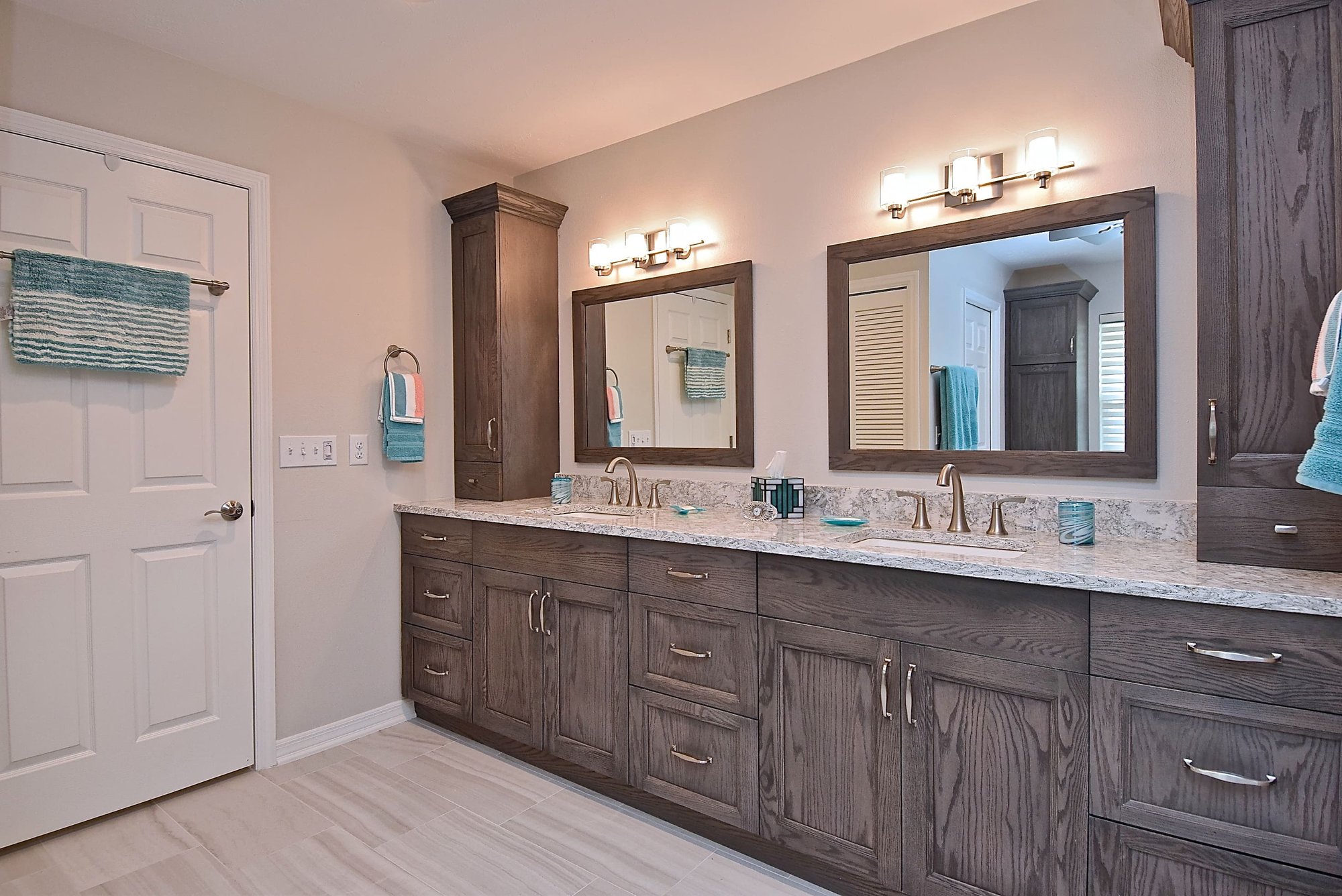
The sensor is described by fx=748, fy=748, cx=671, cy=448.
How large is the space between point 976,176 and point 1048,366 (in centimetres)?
61

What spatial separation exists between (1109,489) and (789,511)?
95 centimetres

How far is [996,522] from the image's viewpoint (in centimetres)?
220

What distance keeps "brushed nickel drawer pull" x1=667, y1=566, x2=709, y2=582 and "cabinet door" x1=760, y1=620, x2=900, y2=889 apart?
0.75 feet

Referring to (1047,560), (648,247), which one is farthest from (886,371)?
(648,247)

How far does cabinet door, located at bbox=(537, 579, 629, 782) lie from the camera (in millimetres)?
2367

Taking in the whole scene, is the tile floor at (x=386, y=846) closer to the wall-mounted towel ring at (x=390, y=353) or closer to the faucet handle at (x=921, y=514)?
the faucet handle at (x=921, y=514)

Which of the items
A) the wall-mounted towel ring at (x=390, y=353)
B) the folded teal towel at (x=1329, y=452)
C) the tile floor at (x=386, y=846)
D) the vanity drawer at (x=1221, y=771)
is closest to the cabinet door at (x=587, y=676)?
the tile floor at (x=386, y=846)

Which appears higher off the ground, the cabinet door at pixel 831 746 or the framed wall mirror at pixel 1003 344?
the framed wall mirror at pixel 1003 344

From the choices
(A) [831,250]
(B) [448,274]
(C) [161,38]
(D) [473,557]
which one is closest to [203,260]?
(C) [161,38]

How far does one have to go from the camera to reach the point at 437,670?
3016 mm

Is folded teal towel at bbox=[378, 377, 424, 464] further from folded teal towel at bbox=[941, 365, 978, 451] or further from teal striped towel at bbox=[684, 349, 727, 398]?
folded teal towel at bbox=[941, 365, 978, 451]

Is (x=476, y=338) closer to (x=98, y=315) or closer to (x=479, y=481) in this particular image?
(x=479, y=481)

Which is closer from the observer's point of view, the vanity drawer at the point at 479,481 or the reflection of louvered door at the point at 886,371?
the reflection of louvered door at the point at 886,371

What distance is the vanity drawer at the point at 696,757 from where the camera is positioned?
2.08 meters
